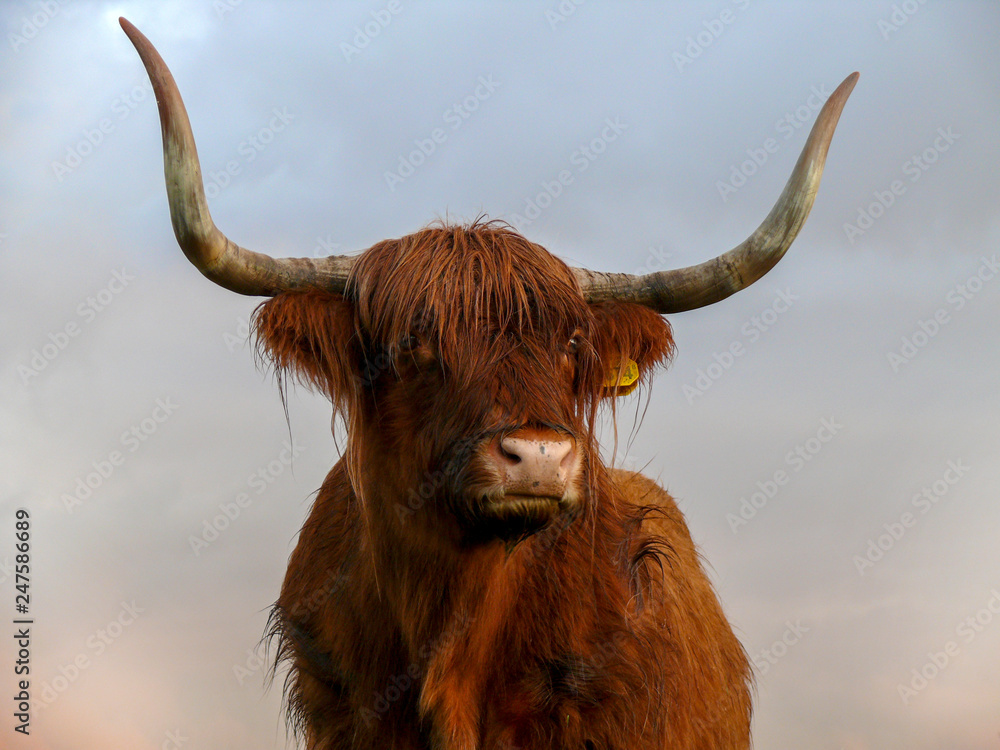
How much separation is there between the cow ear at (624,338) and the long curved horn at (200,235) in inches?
48.8

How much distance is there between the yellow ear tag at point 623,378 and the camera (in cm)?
457

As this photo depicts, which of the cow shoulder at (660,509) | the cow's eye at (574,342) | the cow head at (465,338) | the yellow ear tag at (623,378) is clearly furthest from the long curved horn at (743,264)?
the cow shoulder at (660,509)

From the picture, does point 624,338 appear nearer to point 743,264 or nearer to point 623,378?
point 623,378

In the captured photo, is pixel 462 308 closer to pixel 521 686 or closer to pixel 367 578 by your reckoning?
pixel 367 578

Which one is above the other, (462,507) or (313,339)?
(313,339)

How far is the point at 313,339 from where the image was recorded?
4.09m

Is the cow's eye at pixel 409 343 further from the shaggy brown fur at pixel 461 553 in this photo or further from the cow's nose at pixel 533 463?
the cow's nose at pixel 533 463

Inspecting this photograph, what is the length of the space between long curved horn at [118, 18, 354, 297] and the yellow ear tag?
1.37m

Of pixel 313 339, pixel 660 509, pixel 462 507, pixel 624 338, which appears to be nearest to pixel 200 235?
pixel 313 339

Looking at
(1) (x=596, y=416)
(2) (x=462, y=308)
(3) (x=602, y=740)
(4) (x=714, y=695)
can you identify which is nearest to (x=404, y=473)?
(2) (x=462, y=308)

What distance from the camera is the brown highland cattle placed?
369 cm

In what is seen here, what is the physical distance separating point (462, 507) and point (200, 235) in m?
1.51

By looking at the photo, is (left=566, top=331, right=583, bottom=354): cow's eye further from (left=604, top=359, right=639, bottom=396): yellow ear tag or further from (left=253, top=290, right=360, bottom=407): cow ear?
(left=253, top=290, right=360, bottom=407): cow ear

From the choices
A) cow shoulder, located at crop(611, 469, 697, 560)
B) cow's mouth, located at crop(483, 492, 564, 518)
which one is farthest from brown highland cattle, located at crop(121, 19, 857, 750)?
cow shoulder, located at crop(611, 469, 697, 560)
